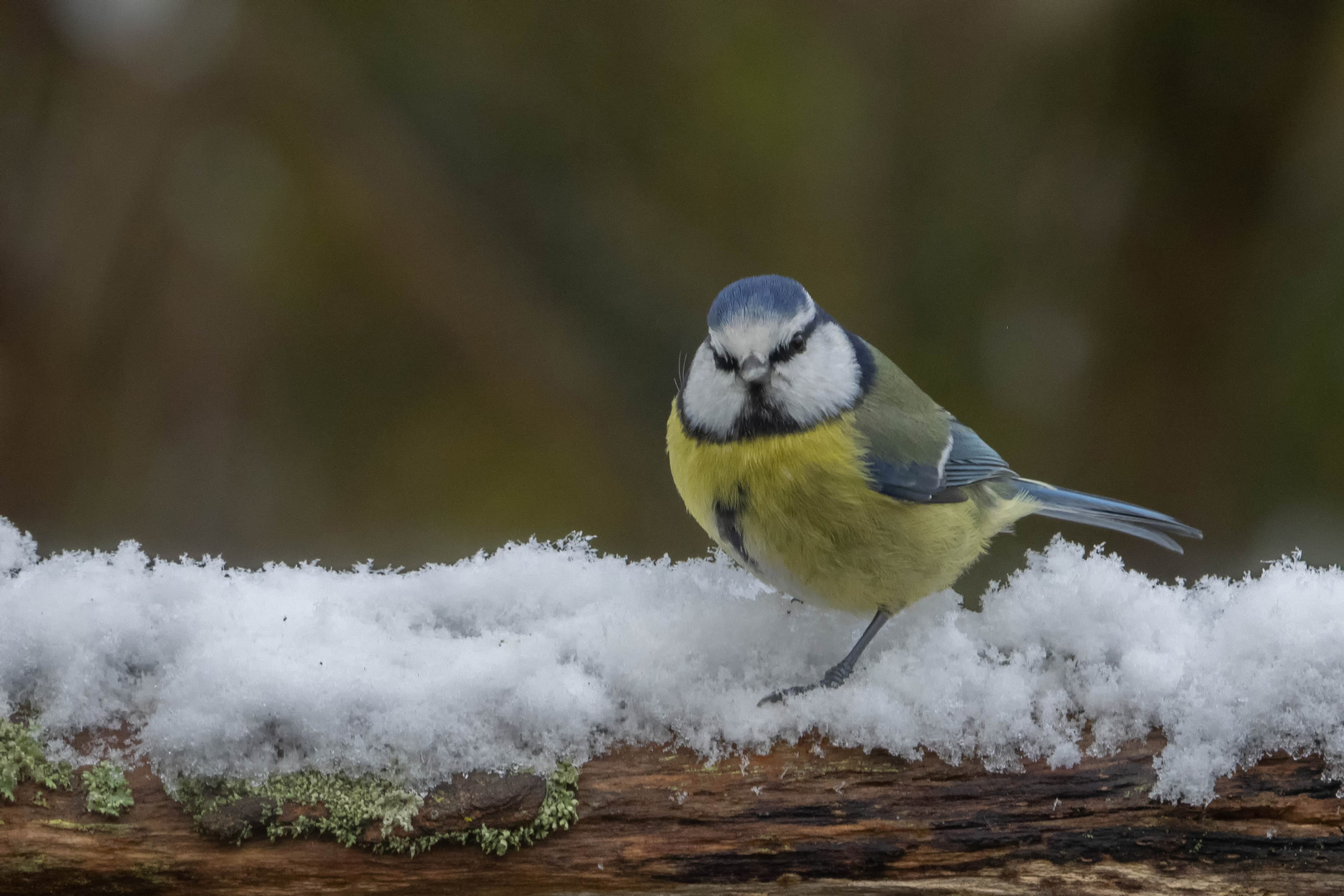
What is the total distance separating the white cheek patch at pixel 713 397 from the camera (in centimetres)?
118

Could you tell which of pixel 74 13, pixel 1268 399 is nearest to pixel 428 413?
pixel 74 13

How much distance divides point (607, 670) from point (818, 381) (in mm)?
446

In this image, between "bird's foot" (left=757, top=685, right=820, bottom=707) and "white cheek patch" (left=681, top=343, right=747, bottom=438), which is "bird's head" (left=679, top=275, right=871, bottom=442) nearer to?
"white cheek patch" (left=681, top=343, right=747, bottom=438)

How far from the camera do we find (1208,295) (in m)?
1.92

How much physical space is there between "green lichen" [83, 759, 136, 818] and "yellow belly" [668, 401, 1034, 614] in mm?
690

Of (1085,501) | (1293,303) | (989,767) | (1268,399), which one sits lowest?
(989,767)

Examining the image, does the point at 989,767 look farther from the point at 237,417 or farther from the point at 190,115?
the point at 190,115

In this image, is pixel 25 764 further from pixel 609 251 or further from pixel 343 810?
pixel 609 251

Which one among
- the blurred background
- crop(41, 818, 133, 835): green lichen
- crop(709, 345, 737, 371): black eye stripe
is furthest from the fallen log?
the blurred background

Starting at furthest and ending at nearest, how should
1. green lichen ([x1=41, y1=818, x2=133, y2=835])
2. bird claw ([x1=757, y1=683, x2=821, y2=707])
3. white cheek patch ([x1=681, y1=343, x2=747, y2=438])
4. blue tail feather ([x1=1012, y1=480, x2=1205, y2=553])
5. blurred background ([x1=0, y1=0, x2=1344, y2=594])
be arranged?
blurred background ([x1=0, y1=0, x2=1344, y2=594]) < blue tail feather ([x1=1012, y1=480, x2=1205, y2=553]) < white cheek patch ([x1=681, y1=343, x2=747, y2=438]) < bird claw ([x1=757, y1=683, x2=821, y2=707]) < green lichen ([x1=41, y1=818, x2=133, y2=835])

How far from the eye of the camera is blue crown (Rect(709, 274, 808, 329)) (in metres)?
1.13

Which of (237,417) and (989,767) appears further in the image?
(237,417)

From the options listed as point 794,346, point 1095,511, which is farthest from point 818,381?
point 1095,511

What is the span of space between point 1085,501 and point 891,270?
0.72 meters
